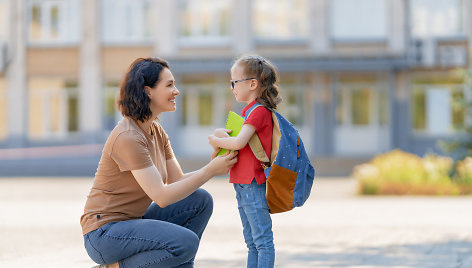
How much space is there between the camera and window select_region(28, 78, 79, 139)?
33.3 metres

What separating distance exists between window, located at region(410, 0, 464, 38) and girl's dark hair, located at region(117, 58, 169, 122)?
2781cm

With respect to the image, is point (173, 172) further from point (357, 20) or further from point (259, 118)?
point (357, 20)

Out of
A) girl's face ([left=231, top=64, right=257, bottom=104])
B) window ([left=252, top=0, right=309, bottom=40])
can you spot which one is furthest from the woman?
window ([left=252, top=0, right=309, bottom=40])

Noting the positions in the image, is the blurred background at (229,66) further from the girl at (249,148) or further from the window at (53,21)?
the girl at (249,148)

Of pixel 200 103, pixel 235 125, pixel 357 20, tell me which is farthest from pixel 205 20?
pixel 235 125

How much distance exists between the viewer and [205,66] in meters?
31.4

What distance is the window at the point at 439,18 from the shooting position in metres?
31.3

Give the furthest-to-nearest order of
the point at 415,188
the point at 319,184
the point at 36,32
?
the point at 36,32 → the point at 319,184 → the point at 415,188

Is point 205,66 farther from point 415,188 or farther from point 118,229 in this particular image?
point 118,229

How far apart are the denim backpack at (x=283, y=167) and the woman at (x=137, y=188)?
226 mm

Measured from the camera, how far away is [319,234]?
29.9 ft

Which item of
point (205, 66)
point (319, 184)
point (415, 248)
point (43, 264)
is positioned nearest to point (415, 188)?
point (319, 184)

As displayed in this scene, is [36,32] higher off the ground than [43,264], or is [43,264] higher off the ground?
[36,32]

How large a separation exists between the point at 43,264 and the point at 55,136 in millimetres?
27430
